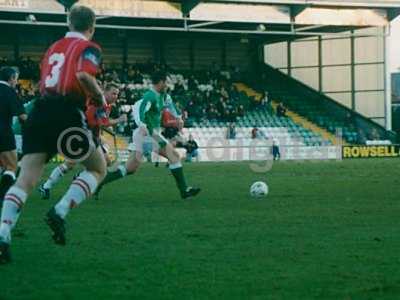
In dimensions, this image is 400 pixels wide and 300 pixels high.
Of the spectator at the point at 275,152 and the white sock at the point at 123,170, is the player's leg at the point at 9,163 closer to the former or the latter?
the white sock at the point at 123,170

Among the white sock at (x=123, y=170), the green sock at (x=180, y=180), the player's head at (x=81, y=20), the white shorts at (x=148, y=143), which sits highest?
the player's head at (x=81, y=20)

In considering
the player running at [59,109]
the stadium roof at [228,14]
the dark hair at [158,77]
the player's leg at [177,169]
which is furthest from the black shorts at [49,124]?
the stadium roof at [228,14]

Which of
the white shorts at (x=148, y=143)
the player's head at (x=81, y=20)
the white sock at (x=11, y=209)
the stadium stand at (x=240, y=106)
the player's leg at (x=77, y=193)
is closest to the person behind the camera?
the white sock at (x=11, y=209)

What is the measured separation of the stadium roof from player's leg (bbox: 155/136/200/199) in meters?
23.9

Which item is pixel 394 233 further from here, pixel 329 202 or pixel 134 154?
pixel 134 154

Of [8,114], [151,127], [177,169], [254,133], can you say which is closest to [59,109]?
[8,114]

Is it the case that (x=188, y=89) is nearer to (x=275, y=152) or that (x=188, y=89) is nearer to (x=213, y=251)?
(x=275, y=152)

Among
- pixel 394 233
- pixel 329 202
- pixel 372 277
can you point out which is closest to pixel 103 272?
pixel 372 277

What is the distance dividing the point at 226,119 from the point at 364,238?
36566mm

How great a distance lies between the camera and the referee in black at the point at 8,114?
1247 centimetres

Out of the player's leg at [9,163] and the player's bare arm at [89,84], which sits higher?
the player's bare arm at [89,84]

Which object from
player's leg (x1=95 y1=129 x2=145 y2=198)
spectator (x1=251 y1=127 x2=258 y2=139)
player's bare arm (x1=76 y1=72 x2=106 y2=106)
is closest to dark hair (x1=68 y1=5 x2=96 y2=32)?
player's bare arm (x1=76 y1=72 x2=106 y2=106)

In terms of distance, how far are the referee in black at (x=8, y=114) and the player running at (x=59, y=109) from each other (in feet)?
14.9

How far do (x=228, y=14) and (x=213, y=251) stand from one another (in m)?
36.8
